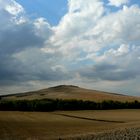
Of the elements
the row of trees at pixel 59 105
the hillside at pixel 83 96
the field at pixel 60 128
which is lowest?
the field at pixel 60 128

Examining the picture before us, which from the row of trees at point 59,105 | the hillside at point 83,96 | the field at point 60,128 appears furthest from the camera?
the hillside at point 83,96

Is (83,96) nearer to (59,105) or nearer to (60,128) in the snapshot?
(59,105)

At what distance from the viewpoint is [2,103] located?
107m

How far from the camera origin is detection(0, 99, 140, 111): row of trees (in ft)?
352

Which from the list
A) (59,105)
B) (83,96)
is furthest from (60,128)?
(83,96)

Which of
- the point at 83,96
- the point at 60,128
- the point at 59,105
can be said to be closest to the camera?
the point at 60,128

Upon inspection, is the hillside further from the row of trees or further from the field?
the field

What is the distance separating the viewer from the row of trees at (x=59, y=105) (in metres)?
107

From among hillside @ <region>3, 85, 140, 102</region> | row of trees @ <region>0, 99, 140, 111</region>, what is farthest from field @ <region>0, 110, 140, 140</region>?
hillside @ <region>3, 85, 140, 102</region>

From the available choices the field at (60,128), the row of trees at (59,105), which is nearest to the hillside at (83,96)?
the row of trees at (59,105)

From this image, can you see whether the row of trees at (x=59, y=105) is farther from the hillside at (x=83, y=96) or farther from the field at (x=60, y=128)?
the field at (x=60, y=128)

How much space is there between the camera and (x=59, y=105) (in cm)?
11069

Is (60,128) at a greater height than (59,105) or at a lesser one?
lesser

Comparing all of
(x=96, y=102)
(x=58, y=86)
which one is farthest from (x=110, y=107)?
(x=58, y=86)
